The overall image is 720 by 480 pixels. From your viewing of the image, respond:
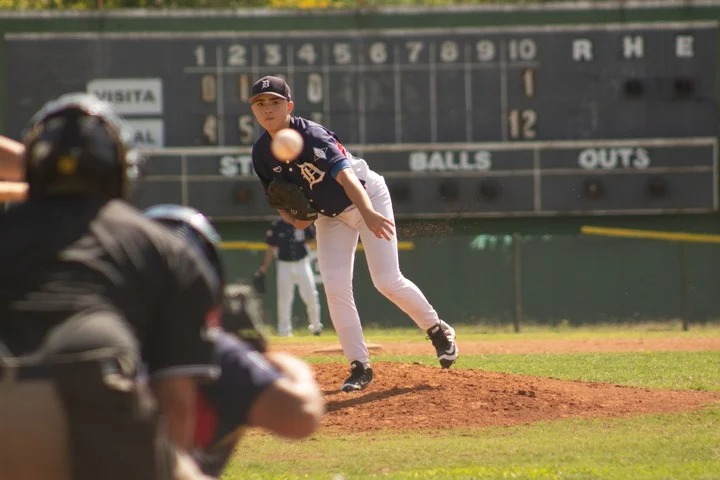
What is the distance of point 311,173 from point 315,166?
49 millimetres

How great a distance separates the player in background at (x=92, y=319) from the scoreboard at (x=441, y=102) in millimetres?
14794

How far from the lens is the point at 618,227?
1958 cm

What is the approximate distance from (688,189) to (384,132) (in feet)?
13.9

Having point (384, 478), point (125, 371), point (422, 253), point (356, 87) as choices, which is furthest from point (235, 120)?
point (125, 371)

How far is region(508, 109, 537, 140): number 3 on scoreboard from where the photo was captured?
58.3 ft

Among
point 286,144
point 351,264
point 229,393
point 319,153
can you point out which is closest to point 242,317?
point 229,393

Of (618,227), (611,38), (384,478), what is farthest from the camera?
(618,227)

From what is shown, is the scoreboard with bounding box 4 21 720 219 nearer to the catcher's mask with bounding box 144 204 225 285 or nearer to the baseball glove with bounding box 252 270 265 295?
the baseball glove with bounding box 252 270 265 295

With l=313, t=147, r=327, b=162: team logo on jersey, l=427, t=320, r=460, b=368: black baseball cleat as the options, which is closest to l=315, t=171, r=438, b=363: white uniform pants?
l=427, t=320, r=460, b=368: black baseball cleat

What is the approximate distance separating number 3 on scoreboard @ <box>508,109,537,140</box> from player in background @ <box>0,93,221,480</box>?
15.1m

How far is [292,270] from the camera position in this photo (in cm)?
1725

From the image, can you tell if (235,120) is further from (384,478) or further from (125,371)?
(125,371)

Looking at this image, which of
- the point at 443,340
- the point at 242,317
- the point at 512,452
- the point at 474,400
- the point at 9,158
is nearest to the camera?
the point at 242,317

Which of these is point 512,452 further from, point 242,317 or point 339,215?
point 242,317
